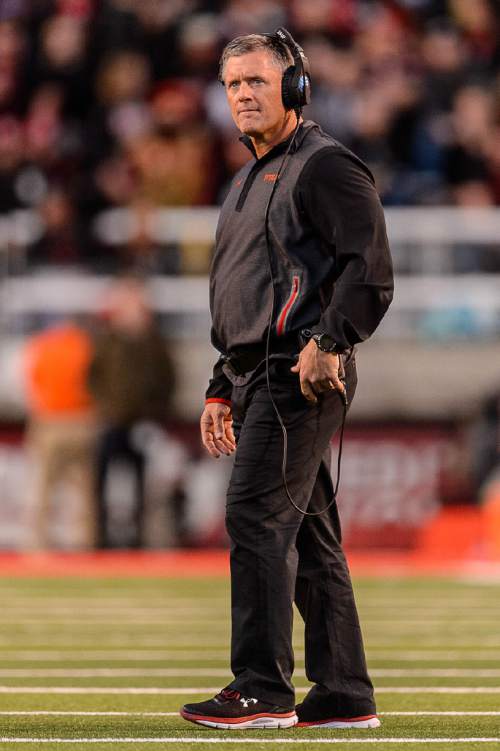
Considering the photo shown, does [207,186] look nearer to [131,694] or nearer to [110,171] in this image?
[110,171]

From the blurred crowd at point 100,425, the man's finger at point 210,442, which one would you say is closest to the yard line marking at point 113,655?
the man's finger at point 210,442

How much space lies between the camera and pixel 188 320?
15609mm

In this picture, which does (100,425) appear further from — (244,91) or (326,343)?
(326,343)

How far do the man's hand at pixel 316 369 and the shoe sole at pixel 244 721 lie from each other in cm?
94

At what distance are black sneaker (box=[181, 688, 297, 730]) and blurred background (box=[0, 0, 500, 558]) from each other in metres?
9.25

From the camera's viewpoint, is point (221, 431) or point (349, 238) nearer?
point (349, 238)

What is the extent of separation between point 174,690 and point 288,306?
6.94 ft

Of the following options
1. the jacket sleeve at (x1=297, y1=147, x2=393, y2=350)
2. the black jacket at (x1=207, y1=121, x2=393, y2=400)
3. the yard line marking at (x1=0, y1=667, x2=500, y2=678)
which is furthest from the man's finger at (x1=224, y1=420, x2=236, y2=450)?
the yard line marking at (x1=0, y1=667, x2=500, y2=678)

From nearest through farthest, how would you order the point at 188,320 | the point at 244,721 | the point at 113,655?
the point at 244,721 < the point at 113,655 < the point at 188,320

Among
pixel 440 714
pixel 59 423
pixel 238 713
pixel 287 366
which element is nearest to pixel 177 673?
pixel 440 714

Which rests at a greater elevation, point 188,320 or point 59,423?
point 188,320

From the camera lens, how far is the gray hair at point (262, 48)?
5.88 meters

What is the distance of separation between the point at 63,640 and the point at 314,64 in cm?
830

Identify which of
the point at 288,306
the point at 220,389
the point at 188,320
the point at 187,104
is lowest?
the point at 220,389
